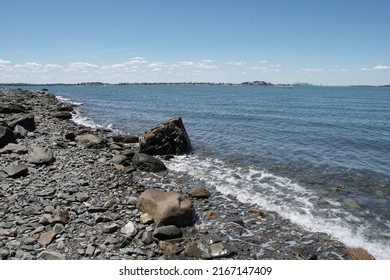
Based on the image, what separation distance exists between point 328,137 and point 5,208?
85.4ft

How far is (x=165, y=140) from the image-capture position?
19.9 meters

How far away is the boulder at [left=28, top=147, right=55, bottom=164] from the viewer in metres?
14.3

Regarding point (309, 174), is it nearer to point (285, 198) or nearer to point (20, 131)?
point (285, 198)

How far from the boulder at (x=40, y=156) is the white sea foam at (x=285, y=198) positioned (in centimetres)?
612

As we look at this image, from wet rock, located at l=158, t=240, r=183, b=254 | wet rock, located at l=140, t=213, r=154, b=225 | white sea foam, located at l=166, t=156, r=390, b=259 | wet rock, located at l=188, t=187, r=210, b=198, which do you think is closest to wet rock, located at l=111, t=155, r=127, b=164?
white sea foam, located at l=166, t=156, r=390, b=259

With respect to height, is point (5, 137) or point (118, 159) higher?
point (5, 137)

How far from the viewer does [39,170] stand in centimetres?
1356

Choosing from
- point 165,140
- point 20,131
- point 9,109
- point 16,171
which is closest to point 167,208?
point 16,171

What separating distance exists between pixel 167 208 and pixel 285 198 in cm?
578

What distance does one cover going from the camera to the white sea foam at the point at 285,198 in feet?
33.6

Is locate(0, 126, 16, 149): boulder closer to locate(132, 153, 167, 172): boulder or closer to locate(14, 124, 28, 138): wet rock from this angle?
locate(14, 124, 28, 138): wet rock

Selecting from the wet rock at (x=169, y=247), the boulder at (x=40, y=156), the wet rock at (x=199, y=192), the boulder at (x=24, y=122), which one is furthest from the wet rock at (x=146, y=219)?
the boulder at (x=24, y=122)

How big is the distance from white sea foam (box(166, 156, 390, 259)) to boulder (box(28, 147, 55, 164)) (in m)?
6.12

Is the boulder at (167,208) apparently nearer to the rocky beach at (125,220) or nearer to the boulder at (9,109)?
the rocky beach at (125,220)
